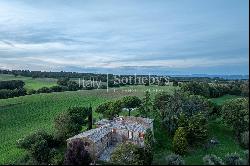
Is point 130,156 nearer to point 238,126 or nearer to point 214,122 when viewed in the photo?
point 238,126

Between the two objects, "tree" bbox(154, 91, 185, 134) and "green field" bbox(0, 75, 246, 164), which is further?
"tree" bbox(154, 91, 185, 134)

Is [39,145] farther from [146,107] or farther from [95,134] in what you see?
[146,107]

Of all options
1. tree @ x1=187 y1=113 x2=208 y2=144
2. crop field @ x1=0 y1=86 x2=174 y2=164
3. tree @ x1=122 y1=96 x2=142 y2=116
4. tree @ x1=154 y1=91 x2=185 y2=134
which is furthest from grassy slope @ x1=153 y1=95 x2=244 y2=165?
crop field @ x1=0 y1=86 x2=174 y2=164

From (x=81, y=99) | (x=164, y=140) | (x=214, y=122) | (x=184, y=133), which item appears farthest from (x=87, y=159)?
(x=81, y=99)

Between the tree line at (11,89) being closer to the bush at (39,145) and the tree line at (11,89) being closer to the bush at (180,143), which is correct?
the bush at (39,145)

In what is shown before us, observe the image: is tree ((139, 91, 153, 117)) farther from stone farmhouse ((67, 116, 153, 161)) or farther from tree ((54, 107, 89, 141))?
tree ((54, 107, 89, 141))

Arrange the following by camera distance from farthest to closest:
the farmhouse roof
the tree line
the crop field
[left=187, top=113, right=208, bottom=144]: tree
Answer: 1. the tree line
2. the crop field
3. [left=187, top=113, right=208, bottom=144]: tree
4. the farmhouse roof

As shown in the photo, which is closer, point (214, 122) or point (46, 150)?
point (46, 150)
